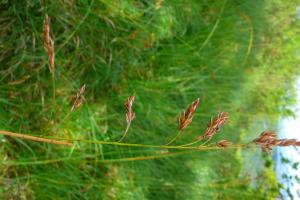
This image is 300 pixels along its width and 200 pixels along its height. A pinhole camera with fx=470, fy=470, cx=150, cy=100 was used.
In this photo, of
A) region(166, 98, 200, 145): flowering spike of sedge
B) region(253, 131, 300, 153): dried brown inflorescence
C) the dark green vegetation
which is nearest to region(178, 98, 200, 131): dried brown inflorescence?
region(166, 98, 200, 145): flowering spike of sedge

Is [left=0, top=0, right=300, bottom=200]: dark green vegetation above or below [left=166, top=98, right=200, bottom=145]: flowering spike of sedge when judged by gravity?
below

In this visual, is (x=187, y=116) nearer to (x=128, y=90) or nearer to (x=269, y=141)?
(x=269, y=141)

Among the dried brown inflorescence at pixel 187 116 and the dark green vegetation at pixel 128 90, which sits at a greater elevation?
the dried brown inflorescence at pixel 187 116

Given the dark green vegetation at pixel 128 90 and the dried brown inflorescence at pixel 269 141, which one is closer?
the dried brown inflorescence at pixel 269 141

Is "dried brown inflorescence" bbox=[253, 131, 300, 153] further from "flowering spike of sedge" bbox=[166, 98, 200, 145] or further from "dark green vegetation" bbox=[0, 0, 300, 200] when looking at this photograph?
"dark green vegetation" bbox=[0, 0, 300, 200]

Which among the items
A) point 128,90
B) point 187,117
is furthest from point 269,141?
point 128,90

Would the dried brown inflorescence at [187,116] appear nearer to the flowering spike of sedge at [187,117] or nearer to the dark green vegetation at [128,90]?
the flowering spike of sedge at [187,117]

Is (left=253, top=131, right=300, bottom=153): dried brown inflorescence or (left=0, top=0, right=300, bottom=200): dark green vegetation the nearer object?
(left=253, top=131, right=300, bottom=153): dried brown inflorescence

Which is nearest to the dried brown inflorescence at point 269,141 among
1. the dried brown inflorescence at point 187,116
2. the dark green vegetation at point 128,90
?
the dried brown inflorescence at point 187,116

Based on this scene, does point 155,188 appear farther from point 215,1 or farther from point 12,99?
point 215,1
